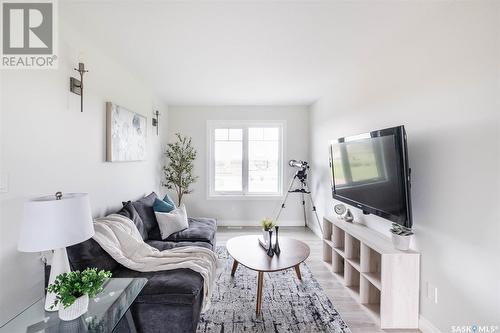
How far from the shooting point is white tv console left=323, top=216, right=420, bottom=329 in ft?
6.26

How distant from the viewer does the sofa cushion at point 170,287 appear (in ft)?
5.48

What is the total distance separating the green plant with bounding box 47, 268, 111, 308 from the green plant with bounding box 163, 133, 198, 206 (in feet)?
10.4

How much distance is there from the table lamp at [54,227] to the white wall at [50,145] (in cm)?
45

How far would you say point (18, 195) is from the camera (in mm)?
1555

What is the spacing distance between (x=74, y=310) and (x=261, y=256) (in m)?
1.55

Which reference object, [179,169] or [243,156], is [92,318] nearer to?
[179,169]

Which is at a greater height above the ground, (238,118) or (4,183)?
(238,118)

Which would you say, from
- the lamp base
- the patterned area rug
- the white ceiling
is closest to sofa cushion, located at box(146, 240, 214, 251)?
the patterned area rug

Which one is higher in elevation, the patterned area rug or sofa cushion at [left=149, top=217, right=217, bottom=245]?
sofa cushion at [left=149, top=217, right=217, bottom=245]

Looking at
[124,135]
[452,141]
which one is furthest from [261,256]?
[124,135]

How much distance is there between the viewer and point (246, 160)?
502 cm

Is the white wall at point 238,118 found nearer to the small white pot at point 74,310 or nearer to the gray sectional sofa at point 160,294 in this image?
the gray sectional sofa at point 160,294

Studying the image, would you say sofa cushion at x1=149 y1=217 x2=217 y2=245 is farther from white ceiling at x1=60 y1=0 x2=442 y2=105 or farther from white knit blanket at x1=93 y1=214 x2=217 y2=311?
white ceiling at x1=60 y1=0 x2=442 y2=105

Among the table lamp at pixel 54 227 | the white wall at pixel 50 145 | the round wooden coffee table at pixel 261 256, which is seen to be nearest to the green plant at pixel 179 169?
the white wall at pixel 50 145
